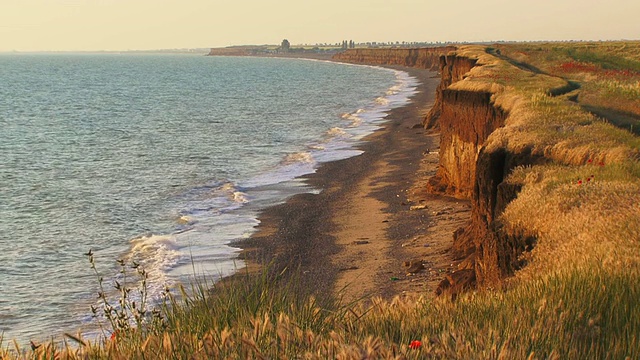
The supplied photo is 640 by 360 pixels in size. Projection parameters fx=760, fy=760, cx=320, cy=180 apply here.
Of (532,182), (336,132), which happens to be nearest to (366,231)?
(532,182)

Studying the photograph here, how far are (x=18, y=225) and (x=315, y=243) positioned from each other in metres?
11.0

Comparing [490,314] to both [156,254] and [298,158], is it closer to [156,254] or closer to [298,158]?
[156,254]

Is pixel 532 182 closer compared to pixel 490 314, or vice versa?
pixel 490 314

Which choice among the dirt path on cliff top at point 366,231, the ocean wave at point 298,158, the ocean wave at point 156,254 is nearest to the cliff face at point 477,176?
the dirt path on cliff top at point 366,231

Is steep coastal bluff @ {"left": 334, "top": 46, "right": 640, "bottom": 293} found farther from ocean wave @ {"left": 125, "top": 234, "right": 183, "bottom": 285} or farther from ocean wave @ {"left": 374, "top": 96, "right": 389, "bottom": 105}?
ocean wave @ {"left": 374, "top": 96, "right": 389, "bottom": 105}

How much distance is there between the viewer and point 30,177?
122 feet

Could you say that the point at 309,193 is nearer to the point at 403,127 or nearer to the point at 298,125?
the point at 403,127

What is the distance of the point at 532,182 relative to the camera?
12398 mm

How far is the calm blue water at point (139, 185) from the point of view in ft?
63.0

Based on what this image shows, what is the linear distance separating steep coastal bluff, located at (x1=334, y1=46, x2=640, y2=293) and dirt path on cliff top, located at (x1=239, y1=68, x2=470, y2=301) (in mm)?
1242

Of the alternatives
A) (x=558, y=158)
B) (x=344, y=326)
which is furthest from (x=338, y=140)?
(x=344, y=326)

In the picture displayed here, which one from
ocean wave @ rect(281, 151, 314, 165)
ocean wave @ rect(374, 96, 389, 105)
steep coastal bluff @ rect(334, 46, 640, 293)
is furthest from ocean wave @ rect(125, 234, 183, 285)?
ocean wave @ rect(374, 96, 389, 105)

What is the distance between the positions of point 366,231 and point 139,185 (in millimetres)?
14048

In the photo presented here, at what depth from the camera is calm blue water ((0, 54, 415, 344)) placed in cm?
1919
